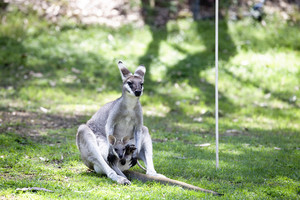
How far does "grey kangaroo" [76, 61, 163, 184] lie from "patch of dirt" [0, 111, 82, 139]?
281cm

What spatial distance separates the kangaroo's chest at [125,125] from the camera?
6156 millimetres

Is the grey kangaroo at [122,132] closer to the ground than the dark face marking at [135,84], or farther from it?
closer to the ground

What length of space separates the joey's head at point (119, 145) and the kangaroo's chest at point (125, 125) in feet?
0.91

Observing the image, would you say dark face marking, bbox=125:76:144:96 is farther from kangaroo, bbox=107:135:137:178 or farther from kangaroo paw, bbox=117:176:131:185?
kangaroo paw, bbox=117:176:131:185

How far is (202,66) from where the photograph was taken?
14.2 metres

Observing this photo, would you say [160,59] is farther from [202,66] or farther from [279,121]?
[279,121]

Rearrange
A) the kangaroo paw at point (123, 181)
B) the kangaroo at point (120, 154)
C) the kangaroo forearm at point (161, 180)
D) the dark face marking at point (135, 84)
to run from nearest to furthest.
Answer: the kangaroo forearm at point (161, 180) → the kangaroo paw at point (123, 181) → the dark face marking at point (135, 84) → the kangaroo at point (120, 154)

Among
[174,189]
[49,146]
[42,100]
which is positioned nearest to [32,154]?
[49,146]

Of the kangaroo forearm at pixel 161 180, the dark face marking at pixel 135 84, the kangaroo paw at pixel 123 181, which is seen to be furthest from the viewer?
the dark face marking at pixel 135 84

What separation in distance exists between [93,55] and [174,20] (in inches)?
210

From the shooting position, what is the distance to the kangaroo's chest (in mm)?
6156

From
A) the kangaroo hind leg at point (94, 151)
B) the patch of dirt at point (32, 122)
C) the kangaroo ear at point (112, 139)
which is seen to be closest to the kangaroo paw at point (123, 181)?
the kangaroo hind leg at point (94, 151)

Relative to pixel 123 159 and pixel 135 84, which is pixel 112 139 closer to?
pixel 123 159

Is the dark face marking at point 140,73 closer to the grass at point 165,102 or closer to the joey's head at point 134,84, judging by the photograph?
the joey's head at point 134,84
